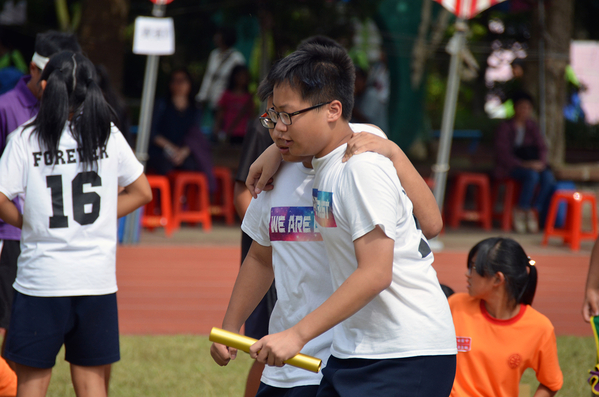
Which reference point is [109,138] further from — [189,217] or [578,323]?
[189,217]

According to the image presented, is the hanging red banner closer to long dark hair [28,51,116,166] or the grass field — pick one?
the grass field

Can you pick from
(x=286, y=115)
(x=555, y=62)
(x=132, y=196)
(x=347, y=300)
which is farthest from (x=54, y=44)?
(x=555, y=62)

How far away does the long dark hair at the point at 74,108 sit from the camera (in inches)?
104

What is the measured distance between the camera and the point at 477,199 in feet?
30.0

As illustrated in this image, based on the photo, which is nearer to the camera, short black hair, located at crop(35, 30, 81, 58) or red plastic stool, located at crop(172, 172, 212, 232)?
short black hair, located at crop(35, 30, 81, 58)

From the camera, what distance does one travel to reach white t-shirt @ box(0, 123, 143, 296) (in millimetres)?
2623

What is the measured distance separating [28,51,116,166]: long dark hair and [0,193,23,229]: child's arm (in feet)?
0.84

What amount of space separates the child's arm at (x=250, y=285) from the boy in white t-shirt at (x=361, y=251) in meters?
0.36

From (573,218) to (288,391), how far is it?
679 centimetres

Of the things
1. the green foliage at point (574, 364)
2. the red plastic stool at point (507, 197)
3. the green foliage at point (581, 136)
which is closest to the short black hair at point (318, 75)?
the green foliage at point (574, 364)

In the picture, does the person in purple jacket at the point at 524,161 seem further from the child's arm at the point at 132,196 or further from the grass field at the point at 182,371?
the child's arm at the point at 132,196

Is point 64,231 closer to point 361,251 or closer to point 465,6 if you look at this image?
point 361,251

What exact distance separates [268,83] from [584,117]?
1523 centimetres

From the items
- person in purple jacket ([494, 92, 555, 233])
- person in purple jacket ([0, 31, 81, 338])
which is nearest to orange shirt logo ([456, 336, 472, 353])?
person in purple jacket ([0, 31, 81, 338])
